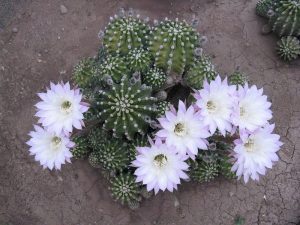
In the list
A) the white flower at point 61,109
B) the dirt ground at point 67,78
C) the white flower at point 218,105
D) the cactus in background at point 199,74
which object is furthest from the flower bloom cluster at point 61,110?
the dirt ground at point 67,78

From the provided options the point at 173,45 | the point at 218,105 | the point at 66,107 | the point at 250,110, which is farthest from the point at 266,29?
the point at 66,107

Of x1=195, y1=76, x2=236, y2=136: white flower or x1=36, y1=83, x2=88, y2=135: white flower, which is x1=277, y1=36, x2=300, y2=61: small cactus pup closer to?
x1=195, y1=76, x2=236, y2=136: white flower

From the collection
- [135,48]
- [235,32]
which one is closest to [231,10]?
[235,32]

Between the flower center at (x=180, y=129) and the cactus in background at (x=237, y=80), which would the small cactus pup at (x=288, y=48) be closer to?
the cactus in background at (x=237, y=80)

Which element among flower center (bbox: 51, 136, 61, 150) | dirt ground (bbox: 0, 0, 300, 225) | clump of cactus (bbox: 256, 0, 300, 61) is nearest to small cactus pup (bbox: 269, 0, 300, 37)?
clump of cactus (bbox: 256, 0, 300, 61)

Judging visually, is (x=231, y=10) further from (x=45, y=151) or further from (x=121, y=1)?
(x=45, y=151)
